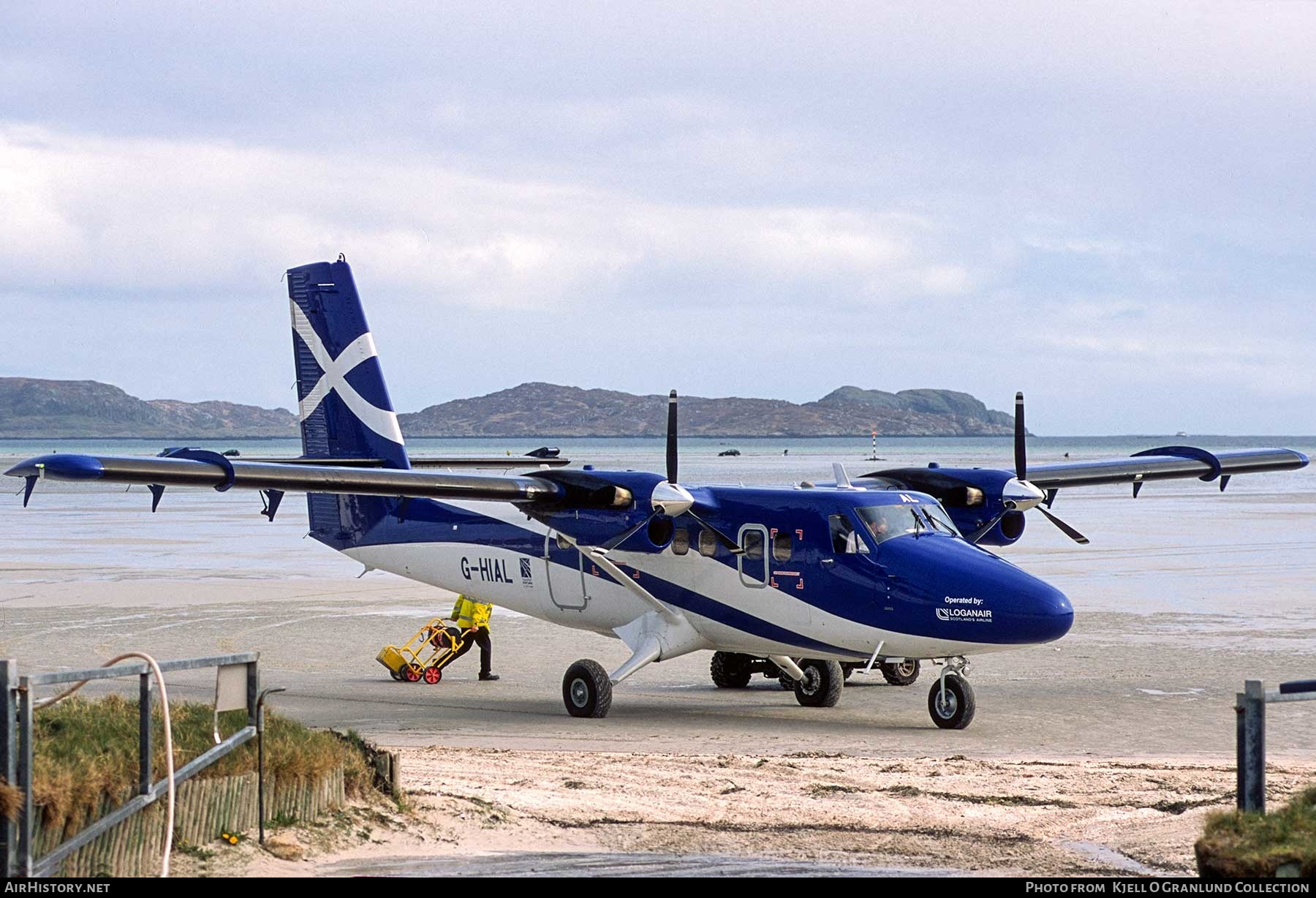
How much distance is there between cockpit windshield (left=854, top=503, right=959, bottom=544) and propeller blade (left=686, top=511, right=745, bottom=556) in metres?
1.35

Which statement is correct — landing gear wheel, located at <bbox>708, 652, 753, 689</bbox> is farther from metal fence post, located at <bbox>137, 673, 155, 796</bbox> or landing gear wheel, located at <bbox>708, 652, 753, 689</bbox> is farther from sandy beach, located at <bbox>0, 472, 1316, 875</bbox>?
metal fence post, located at <bbox>137, 673, 155, 796</bbox>

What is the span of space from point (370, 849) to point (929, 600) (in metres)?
6.89

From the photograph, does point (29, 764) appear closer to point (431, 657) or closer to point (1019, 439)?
point (431, 657)

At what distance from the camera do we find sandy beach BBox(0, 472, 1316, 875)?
Result: 358 inches

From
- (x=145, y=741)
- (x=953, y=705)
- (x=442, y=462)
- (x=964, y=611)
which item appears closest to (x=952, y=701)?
(x=953, y=705)

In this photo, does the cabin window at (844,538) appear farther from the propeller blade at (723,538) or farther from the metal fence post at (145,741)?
the metal fence post at (145,741)

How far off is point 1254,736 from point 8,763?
6307 mm

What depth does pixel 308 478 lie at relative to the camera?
47.9 feet

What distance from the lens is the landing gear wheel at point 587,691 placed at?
15.2 meters

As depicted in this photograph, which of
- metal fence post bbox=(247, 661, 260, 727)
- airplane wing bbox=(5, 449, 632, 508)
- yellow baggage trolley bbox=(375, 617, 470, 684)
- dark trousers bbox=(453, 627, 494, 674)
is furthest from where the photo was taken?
dark trousers bbox=(453, 627, 494, 674)

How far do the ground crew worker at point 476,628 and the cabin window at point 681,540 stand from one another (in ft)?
10.8

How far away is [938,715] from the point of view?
14305mm

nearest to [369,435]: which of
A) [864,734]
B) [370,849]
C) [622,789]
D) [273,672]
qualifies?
[273,672]

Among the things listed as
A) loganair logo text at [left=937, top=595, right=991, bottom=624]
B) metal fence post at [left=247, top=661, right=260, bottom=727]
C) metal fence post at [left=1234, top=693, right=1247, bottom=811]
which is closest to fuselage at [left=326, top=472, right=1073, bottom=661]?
loganair logo text at [left=937, top=595, right=991, bottom=624]
